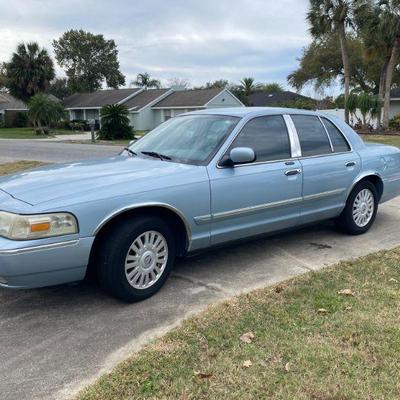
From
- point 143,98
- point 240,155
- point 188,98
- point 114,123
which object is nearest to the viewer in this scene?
point 240,155

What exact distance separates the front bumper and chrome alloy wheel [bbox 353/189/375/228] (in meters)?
3.51

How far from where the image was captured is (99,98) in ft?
183

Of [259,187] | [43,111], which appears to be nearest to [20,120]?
[43,111]

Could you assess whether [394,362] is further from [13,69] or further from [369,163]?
[13,69]

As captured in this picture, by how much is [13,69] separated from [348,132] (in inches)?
2005

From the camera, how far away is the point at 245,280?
14.6 ft

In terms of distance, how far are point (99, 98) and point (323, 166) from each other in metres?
53.4

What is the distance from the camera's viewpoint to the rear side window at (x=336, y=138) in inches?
219

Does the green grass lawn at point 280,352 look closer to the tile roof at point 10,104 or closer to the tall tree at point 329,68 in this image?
the tall tree at point 329,68

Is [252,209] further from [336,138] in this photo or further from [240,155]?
[336,138]

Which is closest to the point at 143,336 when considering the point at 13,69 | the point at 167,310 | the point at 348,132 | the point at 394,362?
the point at 167,310

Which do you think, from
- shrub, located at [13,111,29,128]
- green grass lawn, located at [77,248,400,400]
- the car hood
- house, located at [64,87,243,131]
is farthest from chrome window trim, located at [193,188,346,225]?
shrub, located at [13,111,29,128]

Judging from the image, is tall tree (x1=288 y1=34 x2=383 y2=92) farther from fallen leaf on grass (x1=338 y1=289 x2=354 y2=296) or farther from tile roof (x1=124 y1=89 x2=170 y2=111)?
fallen leaf on grass (x1=338 y1=289 x2=354 y2=296)

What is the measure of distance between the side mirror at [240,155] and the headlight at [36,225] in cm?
156
